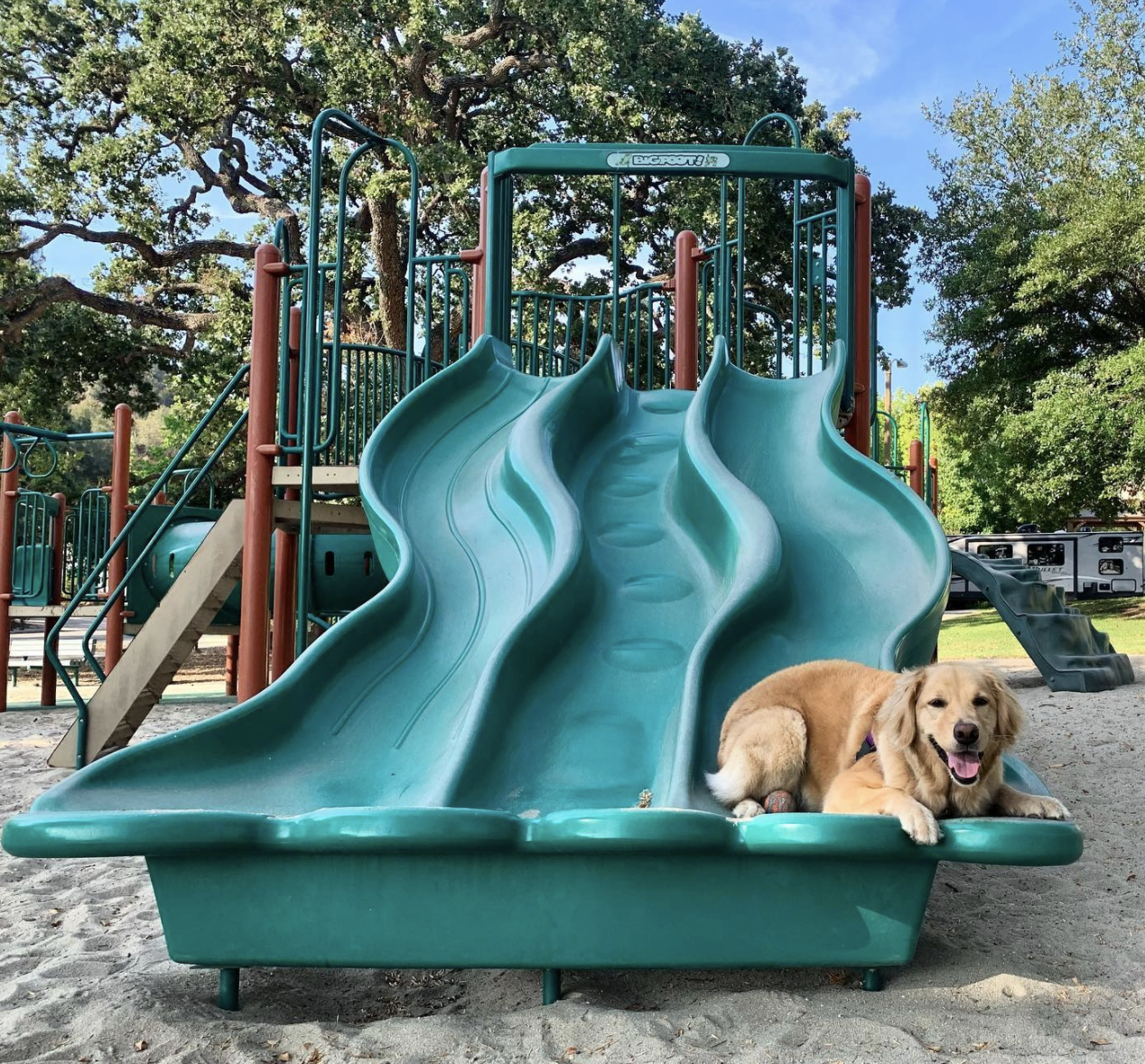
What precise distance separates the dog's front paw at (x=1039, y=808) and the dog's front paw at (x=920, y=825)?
34cm

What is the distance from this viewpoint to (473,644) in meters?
3.79

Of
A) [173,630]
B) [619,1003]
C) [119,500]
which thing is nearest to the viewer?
[619,1003]

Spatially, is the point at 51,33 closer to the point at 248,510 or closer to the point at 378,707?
the point at 248,510

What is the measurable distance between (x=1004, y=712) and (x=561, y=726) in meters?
1.32

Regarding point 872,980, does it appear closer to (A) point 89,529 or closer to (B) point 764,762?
(B) point 764,762

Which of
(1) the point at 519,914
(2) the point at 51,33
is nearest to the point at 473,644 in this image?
(1) the point at 519,914

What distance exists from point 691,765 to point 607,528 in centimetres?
153

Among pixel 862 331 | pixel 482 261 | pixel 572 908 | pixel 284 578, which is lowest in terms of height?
pixel 572 908

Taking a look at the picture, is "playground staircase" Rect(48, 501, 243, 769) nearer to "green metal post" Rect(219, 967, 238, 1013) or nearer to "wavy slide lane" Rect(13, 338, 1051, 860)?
"wavy slide lane" Rect(13, 338, 1051, 860)

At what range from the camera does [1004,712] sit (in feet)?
9.09

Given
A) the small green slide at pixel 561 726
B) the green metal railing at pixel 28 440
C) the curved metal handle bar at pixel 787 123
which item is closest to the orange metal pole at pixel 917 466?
the curved metal handle bar at pixel 787 123

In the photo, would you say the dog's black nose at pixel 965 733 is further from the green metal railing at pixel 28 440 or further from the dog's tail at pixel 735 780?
the green metal railing at pixel 28 440

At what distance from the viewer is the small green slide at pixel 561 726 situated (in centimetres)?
262

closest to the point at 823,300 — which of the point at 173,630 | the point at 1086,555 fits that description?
the point at 173,630
